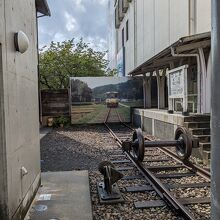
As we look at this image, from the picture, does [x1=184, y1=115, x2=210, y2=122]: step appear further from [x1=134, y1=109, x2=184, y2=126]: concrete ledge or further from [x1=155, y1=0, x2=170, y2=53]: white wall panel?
[x1=155, y1=0, x2=170, y2=53]: white wall panel

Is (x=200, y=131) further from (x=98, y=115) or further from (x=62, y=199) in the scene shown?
(x=98, y=115)

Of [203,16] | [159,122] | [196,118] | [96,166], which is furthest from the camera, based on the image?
[159,122]

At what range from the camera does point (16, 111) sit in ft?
12.7

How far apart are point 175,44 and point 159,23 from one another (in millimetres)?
6506

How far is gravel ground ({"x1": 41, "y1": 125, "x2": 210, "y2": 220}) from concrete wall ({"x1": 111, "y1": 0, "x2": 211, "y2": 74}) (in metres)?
4.71

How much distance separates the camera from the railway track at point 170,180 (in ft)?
16.1

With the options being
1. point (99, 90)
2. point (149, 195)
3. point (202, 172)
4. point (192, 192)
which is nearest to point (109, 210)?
point (149, 195)

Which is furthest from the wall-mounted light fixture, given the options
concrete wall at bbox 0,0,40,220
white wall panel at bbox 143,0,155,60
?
white wall panel at bbox 143,0,155,60

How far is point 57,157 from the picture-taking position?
9.57m

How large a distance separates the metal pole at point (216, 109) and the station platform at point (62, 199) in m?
2.78

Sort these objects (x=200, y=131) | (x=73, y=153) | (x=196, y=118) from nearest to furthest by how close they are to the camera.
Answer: (x=200, y=131) < (x=196, y=118) < (x=73, y=153)

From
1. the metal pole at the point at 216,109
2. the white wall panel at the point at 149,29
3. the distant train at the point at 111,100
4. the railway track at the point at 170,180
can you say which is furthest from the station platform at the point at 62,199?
the distant train at the point at 111,100

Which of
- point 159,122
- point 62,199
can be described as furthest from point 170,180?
point 159,122

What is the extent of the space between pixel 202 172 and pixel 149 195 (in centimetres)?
172
